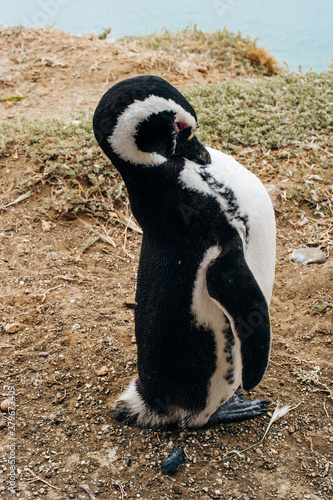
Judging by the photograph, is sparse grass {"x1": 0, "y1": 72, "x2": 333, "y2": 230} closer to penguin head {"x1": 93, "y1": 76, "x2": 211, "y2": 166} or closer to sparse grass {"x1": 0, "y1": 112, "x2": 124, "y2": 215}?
sparse grass {"x1": 0, "y1": 112, "x2": 124, "y2": 215}

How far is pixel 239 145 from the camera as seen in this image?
3.84 metres

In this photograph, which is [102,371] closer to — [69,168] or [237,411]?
[237,411]

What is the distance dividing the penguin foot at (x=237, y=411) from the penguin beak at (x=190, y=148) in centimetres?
103

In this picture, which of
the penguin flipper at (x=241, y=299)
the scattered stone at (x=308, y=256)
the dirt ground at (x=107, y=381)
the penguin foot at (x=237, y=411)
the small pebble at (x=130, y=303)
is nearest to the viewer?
the penguin flipper at (x=241, y=299)

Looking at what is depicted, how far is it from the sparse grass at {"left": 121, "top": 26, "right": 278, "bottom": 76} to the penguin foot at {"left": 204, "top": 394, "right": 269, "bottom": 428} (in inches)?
183

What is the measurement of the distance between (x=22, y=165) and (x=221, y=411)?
2.43 m

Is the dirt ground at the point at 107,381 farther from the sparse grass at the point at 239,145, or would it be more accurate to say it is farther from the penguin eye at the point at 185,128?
the penguin eye at the point at 185,128

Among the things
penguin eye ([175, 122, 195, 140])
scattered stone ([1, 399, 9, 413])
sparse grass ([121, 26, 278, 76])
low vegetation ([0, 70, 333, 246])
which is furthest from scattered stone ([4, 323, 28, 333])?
sparse grass ([121, 26, 278, 76])

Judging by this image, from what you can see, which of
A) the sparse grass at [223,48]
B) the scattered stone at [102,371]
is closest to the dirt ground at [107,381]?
the scattered stone at [102,371]

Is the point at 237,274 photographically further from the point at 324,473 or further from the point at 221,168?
the point at 324,473

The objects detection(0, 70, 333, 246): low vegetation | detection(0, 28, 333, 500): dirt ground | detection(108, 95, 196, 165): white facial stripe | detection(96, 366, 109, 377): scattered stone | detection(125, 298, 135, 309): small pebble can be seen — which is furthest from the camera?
detection(0, 70, 333, 246): low vegetation

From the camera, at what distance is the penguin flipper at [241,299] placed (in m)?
1.58

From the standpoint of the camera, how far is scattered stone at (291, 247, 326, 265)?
2971 millimetres

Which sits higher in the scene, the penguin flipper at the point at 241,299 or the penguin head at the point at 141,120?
the penguin head at the point at 141,120
